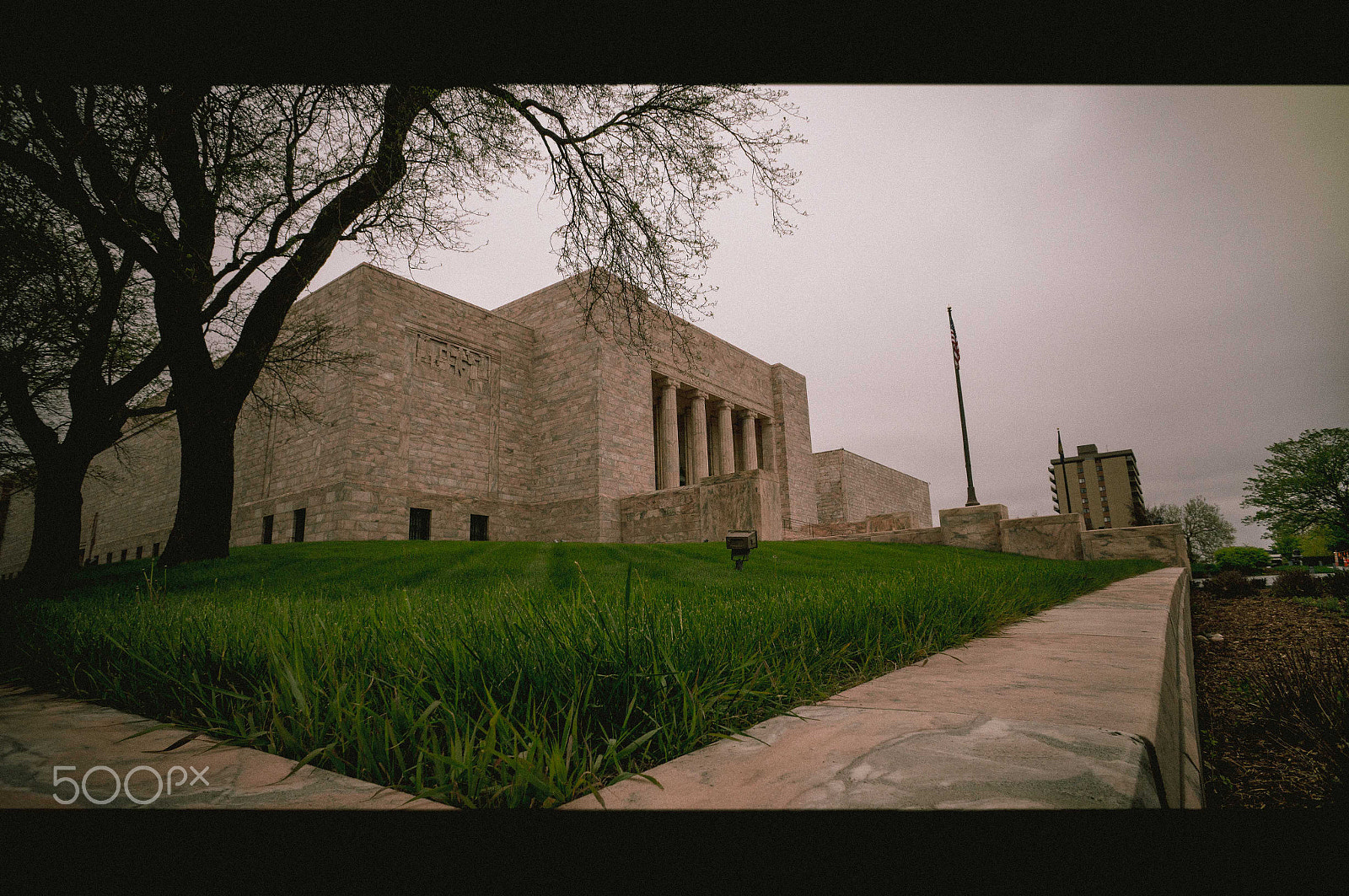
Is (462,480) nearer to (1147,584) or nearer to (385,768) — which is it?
(1147,584)

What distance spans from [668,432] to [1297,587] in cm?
1759

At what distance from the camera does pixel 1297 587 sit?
934 cm

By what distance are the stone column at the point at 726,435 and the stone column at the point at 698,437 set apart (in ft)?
4.65

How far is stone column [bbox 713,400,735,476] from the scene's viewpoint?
83.5ft

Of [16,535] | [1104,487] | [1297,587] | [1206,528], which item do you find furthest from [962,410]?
[1104,487]

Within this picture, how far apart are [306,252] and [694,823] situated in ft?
31.0

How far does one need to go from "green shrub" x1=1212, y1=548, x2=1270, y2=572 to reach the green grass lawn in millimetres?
23600

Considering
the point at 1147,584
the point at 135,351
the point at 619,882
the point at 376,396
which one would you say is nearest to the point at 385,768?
the point at 619,882

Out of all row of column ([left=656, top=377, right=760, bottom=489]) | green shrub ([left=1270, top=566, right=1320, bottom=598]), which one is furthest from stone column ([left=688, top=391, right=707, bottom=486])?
green shrub ([left=1270, top=566, right=1320, bottom=598])

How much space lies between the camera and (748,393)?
27.2 meters

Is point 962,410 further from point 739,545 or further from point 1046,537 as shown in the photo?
point 739,545

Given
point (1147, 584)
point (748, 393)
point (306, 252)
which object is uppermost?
point (748, 393)

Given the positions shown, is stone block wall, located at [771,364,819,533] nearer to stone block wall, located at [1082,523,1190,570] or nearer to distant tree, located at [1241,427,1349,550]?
stone block wall, located at [1082,523,1190,570]

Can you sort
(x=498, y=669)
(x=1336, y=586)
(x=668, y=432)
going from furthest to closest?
(x=668, y=432)
(x=1336, y=586)
(x=498, y=669)
